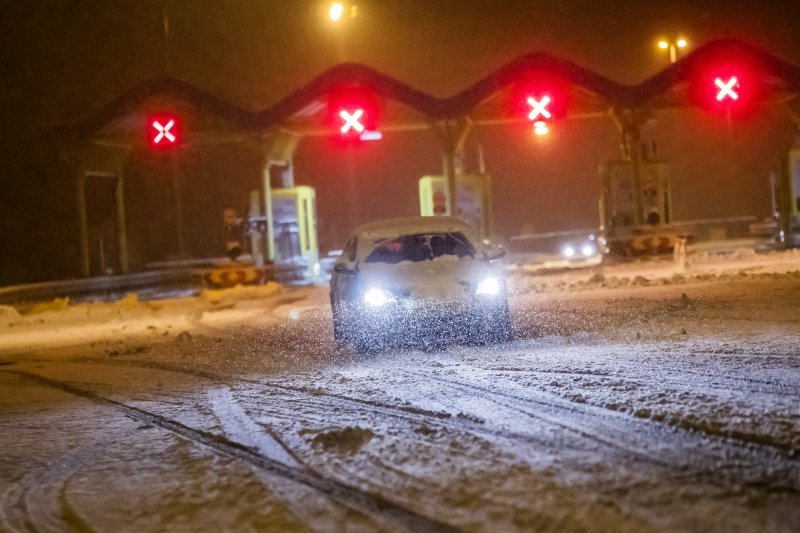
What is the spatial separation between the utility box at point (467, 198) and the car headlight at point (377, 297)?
1911 cm

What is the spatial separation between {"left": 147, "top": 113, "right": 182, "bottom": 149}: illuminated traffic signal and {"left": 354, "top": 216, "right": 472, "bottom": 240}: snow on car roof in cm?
1682

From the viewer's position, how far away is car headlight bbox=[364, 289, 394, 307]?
1247cm

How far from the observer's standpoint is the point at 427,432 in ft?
24.3

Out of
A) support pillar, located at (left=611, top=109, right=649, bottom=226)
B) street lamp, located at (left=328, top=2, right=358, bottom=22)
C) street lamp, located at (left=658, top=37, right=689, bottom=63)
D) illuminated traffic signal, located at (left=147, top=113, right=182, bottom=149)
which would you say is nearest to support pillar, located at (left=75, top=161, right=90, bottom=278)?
illuminated traffic signal, located at (left=147, top=113, right=182, bottom=149)

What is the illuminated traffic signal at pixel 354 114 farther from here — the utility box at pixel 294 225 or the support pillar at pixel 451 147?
the utility box at pixel 294 225

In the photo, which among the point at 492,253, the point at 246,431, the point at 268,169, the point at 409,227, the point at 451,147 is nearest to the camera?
the point at 246,431

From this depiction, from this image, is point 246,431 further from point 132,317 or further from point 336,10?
point 336,10

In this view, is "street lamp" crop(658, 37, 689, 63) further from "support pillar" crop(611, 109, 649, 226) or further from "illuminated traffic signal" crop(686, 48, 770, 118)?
"illuminated traffic signal" crop(686, 48, 770, 118)

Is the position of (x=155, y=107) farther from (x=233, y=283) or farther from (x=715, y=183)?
(x=715, y=183)

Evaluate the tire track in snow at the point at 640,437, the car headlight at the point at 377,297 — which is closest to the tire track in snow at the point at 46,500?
the tire track in snow at the point at 640,437

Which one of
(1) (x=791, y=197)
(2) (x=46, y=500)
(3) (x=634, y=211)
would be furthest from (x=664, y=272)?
(2) (x=46, y=500)

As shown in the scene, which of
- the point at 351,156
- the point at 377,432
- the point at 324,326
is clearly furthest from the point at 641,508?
the point at 351,156

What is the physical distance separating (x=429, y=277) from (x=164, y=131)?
752 inches

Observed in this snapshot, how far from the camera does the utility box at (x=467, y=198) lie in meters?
31.8
